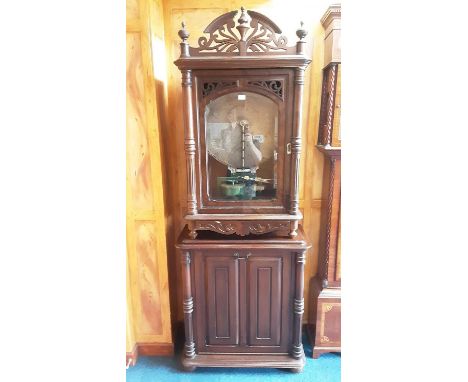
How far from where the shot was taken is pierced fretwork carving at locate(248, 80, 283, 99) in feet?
4.74

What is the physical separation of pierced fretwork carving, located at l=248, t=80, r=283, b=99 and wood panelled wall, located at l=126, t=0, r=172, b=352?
1.73 feet

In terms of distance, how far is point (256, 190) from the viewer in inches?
61.2

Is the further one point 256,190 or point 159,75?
point 159,75

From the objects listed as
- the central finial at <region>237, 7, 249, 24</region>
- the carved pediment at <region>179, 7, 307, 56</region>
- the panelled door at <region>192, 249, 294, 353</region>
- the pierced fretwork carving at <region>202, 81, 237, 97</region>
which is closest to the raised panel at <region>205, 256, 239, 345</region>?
the panelled door at <region>192, 249, 294, 353</region>

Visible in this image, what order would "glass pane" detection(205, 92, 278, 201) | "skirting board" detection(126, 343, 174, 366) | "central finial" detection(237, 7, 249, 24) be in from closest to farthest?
"central finial" detection(237, 7, 249, 24), "glass pane" detection(205, 92, 278, 201), "skirting board" detection(126, 343, 174, 366)

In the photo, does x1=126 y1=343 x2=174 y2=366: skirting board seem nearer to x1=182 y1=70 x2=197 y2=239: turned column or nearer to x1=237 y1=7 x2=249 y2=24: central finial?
x1=182 y1=70 x2=197 y2=239: turned column

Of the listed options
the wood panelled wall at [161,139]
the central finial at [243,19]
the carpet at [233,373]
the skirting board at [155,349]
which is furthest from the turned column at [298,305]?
the central finial at [243,19]

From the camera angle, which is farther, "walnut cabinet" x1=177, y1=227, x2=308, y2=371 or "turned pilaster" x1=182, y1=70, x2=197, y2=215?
"walnut cabinet" x1=177, y1=227, x2=308, y2=371

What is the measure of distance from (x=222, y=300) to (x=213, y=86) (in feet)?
3.50

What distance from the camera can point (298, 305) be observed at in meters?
1.61
